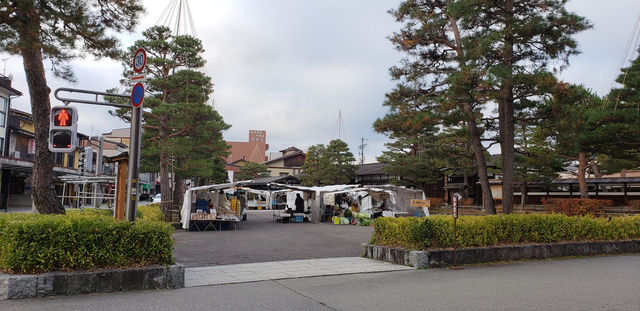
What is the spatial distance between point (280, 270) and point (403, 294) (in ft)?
8.96

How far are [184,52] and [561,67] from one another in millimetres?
15324

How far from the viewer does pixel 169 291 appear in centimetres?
596

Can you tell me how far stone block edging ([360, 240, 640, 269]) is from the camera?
8.23 metres

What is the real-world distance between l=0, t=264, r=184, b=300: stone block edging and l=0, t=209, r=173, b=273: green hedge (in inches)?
6.9

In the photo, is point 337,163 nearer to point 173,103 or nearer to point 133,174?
point 173,103

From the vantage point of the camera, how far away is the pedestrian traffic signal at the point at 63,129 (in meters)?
6.42

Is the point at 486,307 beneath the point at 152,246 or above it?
beneath

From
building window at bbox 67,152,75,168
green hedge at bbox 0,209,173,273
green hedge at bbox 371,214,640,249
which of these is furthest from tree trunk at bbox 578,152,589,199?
building window at bbox 67,152,75,168

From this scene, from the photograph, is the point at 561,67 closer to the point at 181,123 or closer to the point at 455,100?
the point at 455,100

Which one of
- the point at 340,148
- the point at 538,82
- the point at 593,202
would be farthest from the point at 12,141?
the point at 593,202

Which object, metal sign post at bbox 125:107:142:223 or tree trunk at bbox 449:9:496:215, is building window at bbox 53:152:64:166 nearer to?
metal sign post at bbox 125:107:142:223

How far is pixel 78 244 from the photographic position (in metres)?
5.76

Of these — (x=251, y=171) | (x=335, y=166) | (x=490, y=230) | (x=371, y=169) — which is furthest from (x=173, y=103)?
(x=251, y=171)

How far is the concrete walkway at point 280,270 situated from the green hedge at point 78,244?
35.1 inches
